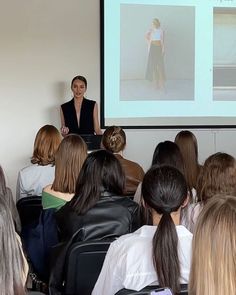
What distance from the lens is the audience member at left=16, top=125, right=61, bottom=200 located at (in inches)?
141

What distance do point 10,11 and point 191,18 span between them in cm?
225

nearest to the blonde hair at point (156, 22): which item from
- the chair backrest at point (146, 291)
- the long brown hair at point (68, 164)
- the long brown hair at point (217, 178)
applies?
the long brown hair at point (68, 164)

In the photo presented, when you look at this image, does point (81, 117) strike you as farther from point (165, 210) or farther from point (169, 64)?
point (165, 210)

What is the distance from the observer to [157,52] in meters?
6.13

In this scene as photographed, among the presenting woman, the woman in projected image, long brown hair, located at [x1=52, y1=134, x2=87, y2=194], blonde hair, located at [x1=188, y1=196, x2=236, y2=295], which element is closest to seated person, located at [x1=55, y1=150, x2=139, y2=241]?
long brown hair, located at [x1=52, y1=134, x2=87, y2=194]

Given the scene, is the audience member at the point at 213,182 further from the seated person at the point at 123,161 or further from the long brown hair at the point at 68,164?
the seated person at the point at 123,161

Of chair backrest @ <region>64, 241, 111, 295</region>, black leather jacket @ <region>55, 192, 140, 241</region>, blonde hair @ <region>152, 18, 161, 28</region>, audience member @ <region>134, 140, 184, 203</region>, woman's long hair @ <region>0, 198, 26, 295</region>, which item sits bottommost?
chair backrest @ <region>64, 241, 111, 295</region>

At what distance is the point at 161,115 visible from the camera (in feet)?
20.2

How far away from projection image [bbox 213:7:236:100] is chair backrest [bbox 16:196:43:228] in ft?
11.8

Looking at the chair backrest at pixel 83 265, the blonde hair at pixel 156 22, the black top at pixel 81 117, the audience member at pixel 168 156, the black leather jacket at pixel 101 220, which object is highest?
the blonde hair at pixel 156 22

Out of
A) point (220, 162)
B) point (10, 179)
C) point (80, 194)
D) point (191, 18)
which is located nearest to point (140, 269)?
point (80, 194)

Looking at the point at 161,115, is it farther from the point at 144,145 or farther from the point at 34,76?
the point at 34,76

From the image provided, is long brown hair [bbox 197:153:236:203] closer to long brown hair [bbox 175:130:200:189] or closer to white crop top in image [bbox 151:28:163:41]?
long brown hair [bbox 175:130:200:189]

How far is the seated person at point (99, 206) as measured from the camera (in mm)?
2275
